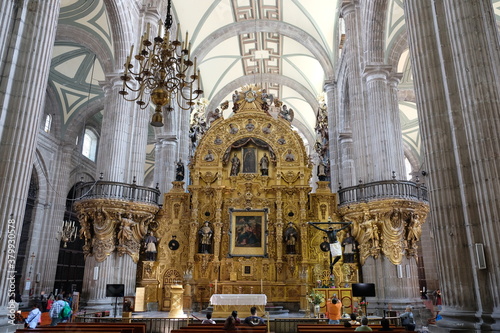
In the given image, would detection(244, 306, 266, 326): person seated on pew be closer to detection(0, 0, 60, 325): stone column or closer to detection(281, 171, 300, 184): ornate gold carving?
detection(0, 0, 60, 325): stone column

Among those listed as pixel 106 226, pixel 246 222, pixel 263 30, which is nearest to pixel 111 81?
pixel 106 226

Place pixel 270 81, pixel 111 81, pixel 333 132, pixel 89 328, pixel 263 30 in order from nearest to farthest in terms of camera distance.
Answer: pixel 89 328
pixel 111 81
pixel 333 132
pixel 263 30
pixel 270 81

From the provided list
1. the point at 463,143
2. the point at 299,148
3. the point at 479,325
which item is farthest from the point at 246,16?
the point at 479,325

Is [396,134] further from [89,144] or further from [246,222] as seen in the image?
[89,144]

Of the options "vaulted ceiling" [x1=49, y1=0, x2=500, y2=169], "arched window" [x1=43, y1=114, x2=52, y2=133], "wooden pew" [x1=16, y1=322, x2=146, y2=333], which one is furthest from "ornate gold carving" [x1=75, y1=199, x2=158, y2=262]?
"arched window" [x1=43, y1=114, x2=52, y2=133]

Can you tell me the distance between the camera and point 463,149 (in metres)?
6.80

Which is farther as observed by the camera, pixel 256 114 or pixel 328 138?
pixel 328 138

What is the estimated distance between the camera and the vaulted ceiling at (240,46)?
16.6 metres

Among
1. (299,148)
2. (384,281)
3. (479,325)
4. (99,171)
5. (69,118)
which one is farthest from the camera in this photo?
(69,118)

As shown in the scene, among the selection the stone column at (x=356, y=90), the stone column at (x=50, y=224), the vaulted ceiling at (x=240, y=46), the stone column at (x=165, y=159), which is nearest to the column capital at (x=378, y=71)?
the stone column at (x=356, y=90)

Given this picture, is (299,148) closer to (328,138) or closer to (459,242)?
(328,138)

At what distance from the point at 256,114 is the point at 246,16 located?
32.2 feet

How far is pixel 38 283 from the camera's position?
59.8ft

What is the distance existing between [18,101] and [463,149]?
822cm
